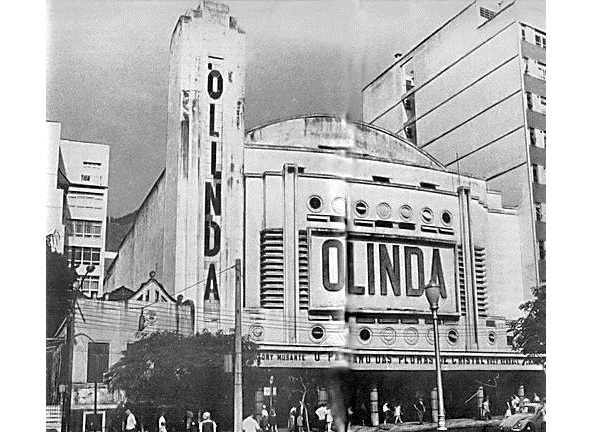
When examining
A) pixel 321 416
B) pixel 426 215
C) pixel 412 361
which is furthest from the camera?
pixel 426 215

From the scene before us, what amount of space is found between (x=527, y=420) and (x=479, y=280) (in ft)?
1.69

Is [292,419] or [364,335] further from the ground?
[364,335]

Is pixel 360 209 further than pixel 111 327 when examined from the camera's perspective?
Yes

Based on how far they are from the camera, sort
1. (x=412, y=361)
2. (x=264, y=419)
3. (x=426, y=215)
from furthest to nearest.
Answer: (x=426, y=215)
(x=412, y=361)
(x=264, y=419)

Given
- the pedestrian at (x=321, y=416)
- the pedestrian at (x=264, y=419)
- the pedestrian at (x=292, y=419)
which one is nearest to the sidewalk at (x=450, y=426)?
the pedestrian at (x=321, y=416)

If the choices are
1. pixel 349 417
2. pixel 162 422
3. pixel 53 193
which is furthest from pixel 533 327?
pixel 53 193

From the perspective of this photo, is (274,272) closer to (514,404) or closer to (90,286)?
(90,286)

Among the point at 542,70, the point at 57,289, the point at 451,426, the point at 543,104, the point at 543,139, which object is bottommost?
the point at 451,426

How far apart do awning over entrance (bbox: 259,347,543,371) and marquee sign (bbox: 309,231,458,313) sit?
161mm

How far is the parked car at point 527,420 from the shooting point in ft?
9.34

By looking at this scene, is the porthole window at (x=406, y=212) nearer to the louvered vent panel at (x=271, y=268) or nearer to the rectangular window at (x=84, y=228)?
the louvered vent panel at (x=271, y=268)

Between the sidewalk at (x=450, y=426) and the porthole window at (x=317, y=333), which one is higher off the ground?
the porthole window at (x=317, y=333)

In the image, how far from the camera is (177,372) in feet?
8.52

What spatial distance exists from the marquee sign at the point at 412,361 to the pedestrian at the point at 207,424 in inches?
14.5
